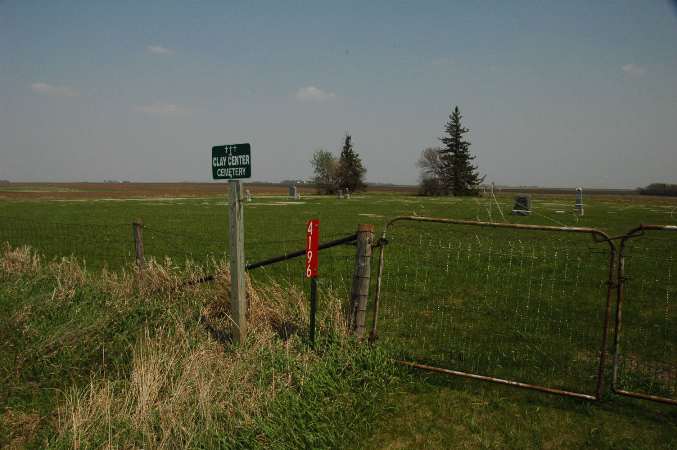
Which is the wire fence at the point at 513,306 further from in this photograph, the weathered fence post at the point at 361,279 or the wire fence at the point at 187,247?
the weathered fence post at the point at 361,279

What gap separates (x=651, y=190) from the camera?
358ft

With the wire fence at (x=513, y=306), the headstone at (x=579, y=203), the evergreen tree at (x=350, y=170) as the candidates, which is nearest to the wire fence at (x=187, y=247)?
the wire fence at (x=513, y=306)

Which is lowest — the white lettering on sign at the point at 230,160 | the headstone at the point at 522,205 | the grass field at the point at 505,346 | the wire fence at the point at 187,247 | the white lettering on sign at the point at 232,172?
the grass field at the point at 505,346

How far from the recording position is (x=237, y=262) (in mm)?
5410

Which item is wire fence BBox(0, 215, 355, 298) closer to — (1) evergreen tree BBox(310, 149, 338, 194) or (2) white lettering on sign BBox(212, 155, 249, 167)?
(2) white lettering on sign BBox(212, 155, 249, 167)

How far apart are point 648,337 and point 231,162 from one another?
20.3ft

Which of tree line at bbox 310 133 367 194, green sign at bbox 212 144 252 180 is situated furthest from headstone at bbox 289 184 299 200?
green sign at bbox 212 144 252 180

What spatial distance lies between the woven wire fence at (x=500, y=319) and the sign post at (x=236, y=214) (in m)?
1.86

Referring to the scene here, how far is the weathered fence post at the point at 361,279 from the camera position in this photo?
16.9 ft

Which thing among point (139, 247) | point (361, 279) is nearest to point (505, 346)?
point (361, 279)

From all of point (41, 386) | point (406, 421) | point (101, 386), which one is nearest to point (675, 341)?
point (406, 421)

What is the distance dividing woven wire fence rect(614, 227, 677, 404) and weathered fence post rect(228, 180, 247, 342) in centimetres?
413

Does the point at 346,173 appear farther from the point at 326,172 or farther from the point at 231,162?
the point at 231,162

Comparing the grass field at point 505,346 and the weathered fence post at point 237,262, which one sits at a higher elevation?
the weathered fence post at point 237,262
